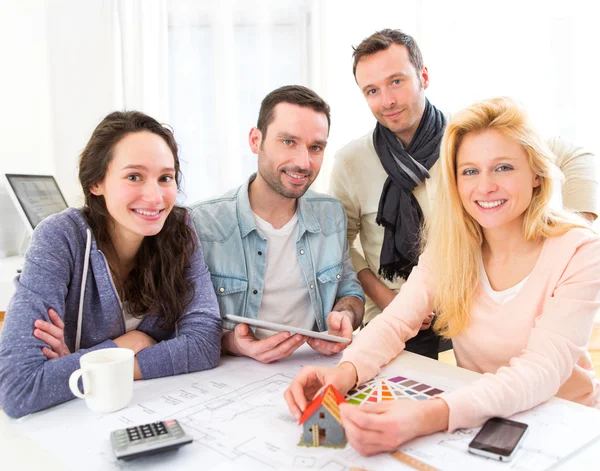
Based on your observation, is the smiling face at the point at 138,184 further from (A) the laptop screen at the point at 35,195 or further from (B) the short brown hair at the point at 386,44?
(A) the laptop screen at the point at 35,195

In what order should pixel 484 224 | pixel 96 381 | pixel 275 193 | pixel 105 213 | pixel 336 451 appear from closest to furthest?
pixel 336 451 → pixel 96 381 → pixel 484 224 → pixel 105 213 → pixel 275 193

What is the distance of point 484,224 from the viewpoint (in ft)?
4.25

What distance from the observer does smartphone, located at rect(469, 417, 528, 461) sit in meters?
0.84

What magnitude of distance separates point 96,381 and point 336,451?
47 centimetres

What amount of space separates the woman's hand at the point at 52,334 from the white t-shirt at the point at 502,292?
1.00m

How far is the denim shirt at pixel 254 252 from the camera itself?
164 centimetres

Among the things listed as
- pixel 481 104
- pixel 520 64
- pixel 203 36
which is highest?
pixel 203 36

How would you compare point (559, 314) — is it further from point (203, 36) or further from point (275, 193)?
point (203, 36)

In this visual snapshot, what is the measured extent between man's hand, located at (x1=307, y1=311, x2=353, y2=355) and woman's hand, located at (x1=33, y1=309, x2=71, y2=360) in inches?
23.1

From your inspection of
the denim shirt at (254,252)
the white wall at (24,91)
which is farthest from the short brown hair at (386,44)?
the white wall at (24,91)

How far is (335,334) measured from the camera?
4.74 ft

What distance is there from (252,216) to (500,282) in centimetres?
79

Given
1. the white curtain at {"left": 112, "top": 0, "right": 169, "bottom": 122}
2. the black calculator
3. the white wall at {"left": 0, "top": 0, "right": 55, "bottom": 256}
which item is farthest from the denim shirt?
the white wall at {"left": 0, "top": 0, "right": 55, "bottom": 256}

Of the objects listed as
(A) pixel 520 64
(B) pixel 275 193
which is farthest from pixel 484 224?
(A) pixel 520 64
